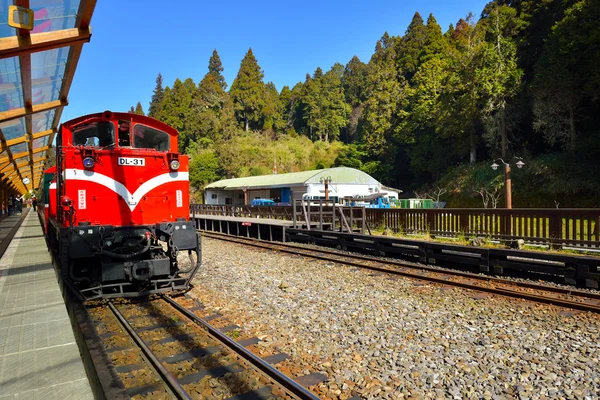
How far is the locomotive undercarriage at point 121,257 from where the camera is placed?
657 centimetres

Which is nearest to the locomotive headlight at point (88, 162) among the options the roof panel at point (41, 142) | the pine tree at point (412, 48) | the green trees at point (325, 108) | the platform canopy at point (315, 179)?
the roof panel at point (41, 142)

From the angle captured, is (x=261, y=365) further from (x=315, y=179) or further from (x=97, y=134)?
(x=315, y=179)

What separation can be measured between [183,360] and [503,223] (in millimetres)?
10369

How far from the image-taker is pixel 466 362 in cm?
445

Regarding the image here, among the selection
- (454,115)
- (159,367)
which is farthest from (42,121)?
(454,115)

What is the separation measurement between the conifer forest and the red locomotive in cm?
2679

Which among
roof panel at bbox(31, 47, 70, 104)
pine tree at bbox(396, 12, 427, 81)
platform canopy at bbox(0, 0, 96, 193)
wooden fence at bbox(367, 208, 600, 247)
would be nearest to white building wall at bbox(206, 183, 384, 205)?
wooden fence at bbox(367, 208, 600, 247)

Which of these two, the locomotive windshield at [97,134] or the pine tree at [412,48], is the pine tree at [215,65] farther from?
the locomotive windshield at [97,134]

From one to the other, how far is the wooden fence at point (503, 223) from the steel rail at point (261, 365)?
29.1 ft

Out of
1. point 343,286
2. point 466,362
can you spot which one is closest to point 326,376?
point 466,362

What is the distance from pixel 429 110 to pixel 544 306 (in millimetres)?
39484

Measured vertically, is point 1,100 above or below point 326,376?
above

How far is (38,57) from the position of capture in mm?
9047

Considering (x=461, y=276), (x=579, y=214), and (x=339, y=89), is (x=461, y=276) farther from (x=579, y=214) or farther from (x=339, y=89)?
(x=339, y=89)
